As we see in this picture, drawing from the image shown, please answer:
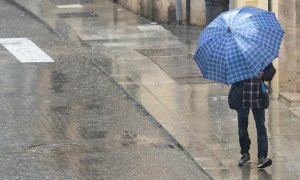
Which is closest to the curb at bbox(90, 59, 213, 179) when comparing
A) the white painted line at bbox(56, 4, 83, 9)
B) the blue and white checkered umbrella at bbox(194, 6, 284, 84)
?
the blue and white checkered umbrella at bbox(194, 6, 284, 84)

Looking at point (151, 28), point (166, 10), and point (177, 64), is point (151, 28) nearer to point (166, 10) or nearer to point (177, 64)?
point (166, 10)

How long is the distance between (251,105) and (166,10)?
1143cm

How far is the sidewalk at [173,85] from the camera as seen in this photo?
40.5ft

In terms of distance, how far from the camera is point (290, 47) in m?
15.1

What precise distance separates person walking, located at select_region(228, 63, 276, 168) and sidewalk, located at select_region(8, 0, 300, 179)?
17 centimetres

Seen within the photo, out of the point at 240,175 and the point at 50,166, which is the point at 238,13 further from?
the point at 50,166

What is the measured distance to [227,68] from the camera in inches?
437

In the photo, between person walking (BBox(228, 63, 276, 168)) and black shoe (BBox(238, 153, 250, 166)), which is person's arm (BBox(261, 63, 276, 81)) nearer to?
person walking (BBox(228, 63, 276, 168))

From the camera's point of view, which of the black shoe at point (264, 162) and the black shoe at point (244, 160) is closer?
the black shoe at point (264, 162)

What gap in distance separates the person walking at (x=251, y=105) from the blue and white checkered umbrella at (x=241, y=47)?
0.38 metres

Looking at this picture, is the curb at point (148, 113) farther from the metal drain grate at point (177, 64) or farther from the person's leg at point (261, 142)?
the metal drain grate at point (177, 64)

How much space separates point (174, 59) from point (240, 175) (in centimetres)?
727

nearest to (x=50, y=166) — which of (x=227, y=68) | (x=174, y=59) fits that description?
(x=227, y=68)

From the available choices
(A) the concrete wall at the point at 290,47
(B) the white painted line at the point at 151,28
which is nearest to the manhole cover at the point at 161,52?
(B) the white painted line at the point at 151,28
